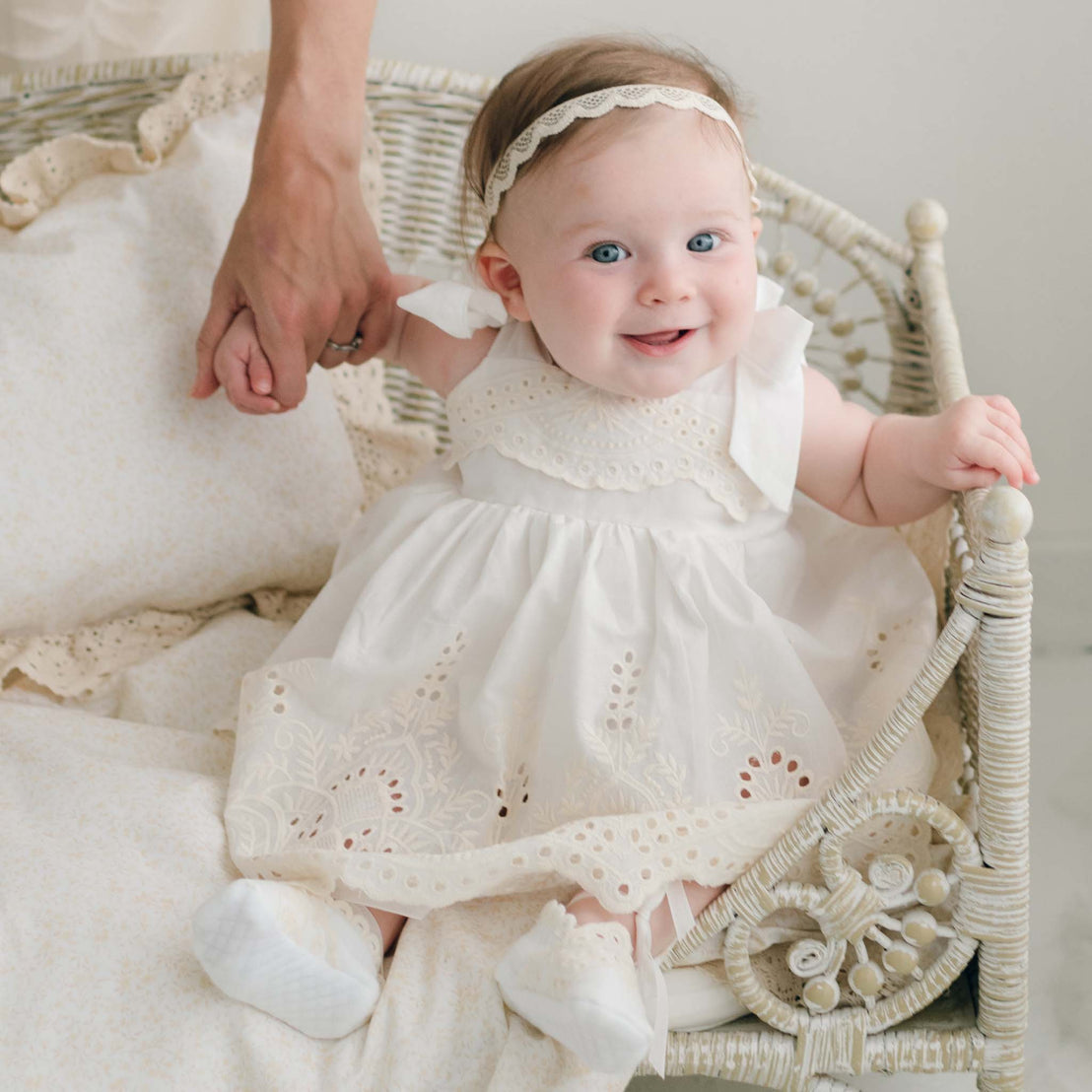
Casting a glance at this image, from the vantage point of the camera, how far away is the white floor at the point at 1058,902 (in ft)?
3.93

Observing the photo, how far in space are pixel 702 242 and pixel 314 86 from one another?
459mm

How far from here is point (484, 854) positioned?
2.91 feet

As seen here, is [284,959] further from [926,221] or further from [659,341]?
[926,221]

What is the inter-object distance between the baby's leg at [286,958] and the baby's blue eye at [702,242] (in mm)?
554

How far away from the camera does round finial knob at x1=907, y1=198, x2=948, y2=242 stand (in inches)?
54.7

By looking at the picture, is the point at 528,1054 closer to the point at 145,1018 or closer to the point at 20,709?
the point at 145,1018

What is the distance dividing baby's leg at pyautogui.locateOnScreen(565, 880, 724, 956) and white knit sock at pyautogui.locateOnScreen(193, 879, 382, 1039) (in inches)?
5.9

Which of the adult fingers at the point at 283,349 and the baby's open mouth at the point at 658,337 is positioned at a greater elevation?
the baby's open mouth at the point at 658,337

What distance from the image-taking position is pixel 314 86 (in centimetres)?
120

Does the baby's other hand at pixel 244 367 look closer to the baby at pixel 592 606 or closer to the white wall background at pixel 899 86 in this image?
the baby at pixel 592 606

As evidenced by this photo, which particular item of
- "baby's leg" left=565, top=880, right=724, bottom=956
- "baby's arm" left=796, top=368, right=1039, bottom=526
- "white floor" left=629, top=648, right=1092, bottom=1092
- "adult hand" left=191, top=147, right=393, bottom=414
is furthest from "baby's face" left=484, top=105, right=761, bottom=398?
"white floor" left=629, top=648, right=1092, bottom=1092

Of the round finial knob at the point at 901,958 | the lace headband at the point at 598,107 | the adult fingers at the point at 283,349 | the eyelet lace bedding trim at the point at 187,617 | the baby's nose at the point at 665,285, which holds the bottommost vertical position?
the eyelet lace bedding trim at the point at 187,617

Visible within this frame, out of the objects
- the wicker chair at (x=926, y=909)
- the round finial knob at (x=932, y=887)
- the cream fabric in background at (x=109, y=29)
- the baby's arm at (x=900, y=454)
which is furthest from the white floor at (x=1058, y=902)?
the cream fabric in background at (x=109, y=29)

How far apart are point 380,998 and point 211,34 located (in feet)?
4.34
